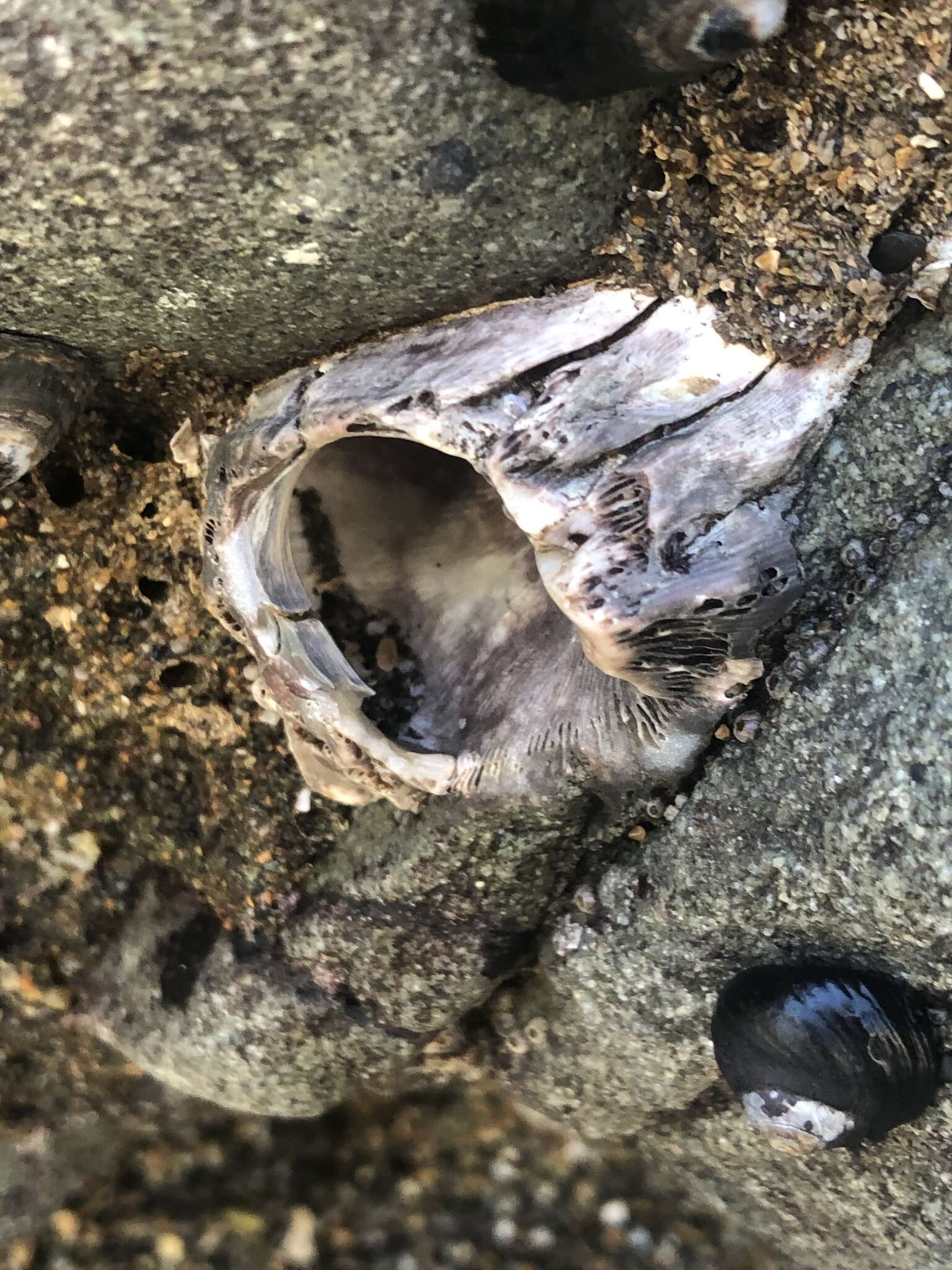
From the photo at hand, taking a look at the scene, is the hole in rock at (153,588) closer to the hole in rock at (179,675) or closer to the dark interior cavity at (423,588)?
the hole in rock at (179,675)

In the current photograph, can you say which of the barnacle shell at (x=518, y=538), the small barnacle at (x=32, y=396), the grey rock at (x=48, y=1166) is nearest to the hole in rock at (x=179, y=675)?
the barnacle shell at (x=518, y=538)

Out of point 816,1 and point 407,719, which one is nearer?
point 816,1

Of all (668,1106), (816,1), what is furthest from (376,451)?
(668,1106)

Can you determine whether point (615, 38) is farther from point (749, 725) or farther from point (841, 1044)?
point (841, 1044)

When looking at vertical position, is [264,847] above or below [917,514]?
below

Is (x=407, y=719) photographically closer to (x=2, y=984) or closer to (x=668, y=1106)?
(x=668, y=1106)

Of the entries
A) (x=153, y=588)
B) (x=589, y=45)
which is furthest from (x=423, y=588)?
(x=589, y=45)
